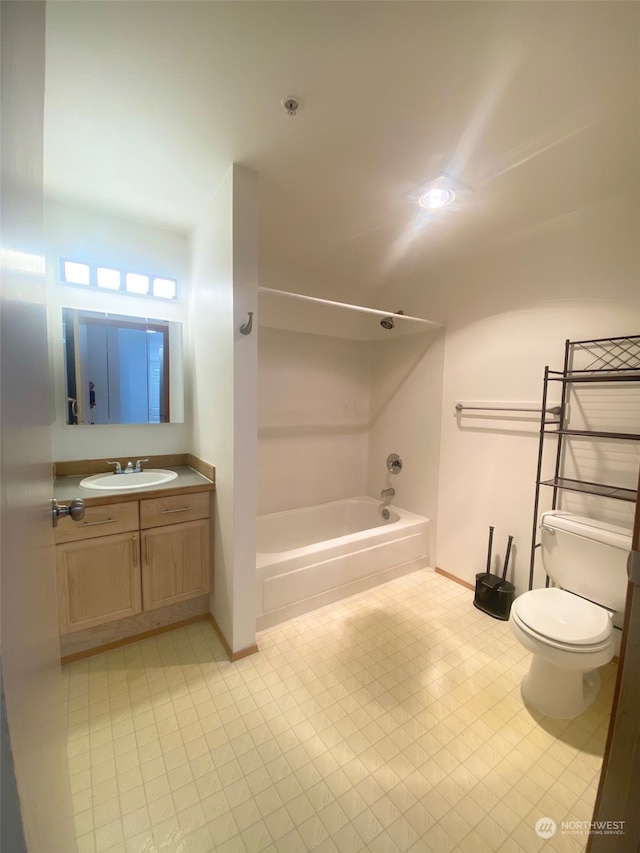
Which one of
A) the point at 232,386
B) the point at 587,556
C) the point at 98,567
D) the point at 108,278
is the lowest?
the point at 98,567

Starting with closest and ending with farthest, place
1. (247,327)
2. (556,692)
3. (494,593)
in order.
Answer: (556,692)
(247,327)
(494,593)

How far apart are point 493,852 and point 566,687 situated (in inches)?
29.8

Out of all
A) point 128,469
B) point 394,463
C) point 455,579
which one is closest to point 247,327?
point 128,469

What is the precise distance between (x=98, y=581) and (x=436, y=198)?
2.67 m

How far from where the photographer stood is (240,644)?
1761 millimetres

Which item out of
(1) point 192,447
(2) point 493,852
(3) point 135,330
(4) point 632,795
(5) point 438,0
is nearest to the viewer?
(4) point 632,795

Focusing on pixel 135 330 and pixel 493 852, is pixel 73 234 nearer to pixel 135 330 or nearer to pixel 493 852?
pixel 135 330

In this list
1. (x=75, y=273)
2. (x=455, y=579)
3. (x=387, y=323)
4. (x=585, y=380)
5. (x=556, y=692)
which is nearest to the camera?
(x=556, y=692)

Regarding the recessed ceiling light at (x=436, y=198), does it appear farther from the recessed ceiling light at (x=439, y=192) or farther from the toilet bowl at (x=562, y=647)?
the toilet bowl at (x=562, y=647)

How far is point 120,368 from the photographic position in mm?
2084

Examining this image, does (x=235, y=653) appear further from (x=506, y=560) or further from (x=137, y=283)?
(x=137, y=283)

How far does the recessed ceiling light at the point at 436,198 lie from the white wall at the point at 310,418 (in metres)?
1.36

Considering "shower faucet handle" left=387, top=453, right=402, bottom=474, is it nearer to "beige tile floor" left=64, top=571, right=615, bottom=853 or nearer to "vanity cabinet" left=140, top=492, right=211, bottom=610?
"beige tile floor" left=64, top=571, right=615, bottom=853

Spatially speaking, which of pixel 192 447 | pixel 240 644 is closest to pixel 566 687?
pixel 240 644
